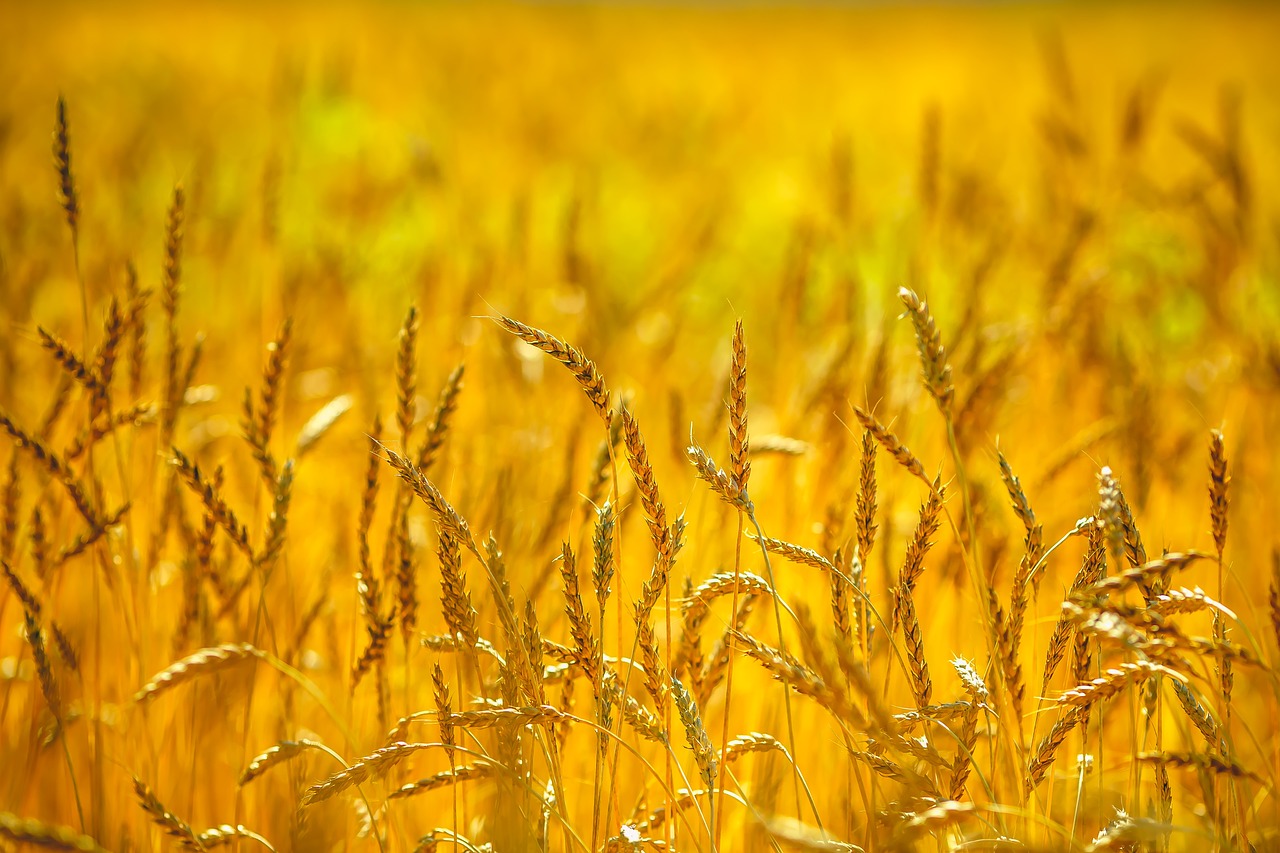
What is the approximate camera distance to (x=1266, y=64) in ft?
28.2

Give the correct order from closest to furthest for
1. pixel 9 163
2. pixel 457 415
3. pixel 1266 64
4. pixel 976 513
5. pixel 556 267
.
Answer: pixel 976 513, pixel 457 415, pixel 556 267, pixel 9 163, pixel 1266 64

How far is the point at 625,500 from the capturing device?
Result: 167 centimetres

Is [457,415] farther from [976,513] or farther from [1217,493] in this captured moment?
[1217,493]

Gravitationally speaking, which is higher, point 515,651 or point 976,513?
point 976,513

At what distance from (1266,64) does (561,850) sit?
Result: 35.6ft

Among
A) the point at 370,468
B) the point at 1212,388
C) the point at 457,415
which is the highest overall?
the point at 1212,388

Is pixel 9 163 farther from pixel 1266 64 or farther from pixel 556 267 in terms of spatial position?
pixel 1266 64

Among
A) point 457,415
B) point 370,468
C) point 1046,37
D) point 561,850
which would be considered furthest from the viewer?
point 1046,37

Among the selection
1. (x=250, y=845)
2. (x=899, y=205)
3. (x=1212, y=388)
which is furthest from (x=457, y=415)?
(x=899, y=205)

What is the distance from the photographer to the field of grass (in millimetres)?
824

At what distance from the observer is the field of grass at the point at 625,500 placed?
82cm

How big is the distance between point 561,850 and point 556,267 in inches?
112

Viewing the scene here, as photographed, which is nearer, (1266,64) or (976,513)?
(976,513)

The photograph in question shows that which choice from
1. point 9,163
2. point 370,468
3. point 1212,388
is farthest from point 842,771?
point 9,163
